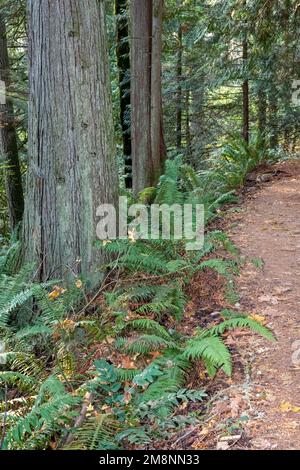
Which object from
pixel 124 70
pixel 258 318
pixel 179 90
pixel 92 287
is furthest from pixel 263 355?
pixel 179 90

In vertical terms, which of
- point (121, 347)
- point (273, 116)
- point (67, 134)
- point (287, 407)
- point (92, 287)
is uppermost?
point (273, 116)

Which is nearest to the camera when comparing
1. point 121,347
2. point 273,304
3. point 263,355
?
point 263,355

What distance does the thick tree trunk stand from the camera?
4.24m

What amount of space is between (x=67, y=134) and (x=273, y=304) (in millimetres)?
2492

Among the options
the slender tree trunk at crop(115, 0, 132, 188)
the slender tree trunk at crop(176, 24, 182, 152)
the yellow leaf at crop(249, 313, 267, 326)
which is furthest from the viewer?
the slender tree trunk at crop(176, 24, 182, 152)

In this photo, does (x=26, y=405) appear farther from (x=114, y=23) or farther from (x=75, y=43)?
(x=114, y=23)

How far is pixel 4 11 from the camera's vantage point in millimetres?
7859

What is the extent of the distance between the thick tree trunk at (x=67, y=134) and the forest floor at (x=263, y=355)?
1.66 metres

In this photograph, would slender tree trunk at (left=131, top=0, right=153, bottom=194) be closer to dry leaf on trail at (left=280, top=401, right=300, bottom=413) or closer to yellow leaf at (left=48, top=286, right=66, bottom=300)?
yellow leaf at (left=48, top=286, right=66, bottom=300)

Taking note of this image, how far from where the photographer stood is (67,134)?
4.34 meters

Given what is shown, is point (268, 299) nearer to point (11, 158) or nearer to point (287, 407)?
point (287, 407)

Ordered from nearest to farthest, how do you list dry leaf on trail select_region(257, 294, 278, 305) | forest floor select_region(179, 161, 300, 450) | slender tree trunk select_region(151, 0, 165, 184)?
forest floor select_region(179, 161, 300, 450) → dry leaf on trail select_region(257, 294, 278, 305) → slender tree trunk select_region(151, 0, 165, 184)

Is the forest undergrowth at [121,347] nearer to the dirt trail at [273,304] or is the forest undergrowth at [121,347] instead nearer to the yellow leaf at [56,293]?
the yellow leaf at [56,293]

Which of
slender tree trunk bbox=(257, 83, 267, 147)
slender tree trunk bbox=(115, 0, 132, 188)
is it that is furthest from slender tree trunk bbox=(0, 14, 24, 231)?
slender tree trunk bbox=(257, 83, 267, 147)
